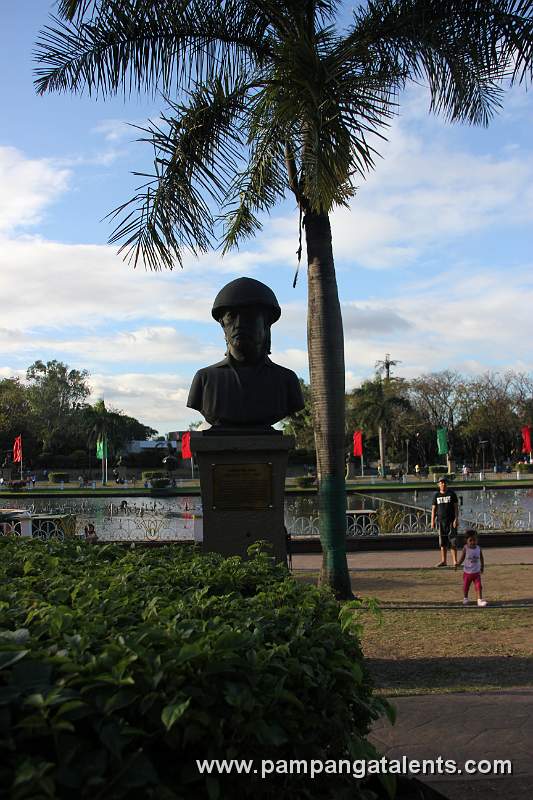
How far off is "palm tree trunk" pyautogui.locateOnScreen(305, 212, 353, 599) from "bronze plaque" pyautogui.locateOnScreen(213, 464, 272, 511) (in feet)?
5.44

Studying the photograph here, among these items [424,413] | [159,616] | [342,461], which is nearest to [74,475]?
[424,413]

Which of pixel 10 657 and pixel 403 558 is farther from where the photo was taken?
pixel 403 558

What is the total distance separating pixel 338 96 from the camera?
790cm

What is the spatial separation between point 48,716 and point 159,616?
2.89ft

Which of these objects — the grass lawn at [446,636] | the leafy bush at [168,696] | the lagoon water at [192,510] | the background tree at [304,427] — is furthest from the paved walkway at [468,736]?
the background tree at [304,427]

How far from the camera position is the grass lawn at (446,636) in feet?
19.7

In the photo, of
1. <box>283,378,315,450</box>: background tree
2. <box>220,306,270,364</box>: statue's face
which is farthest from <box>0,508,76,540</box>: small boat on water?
<box>283,378,315,450</box>: background tree

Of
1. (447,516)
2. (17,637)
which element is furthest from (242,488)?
(447,516)

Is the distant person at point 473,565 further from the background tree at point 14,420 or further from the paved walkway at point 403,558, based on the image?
the background tree at point 14,420

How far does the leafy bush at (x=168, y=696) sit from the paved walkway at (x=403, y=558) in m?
10.2

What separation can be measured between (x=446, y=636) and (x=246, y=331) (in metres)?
3.83

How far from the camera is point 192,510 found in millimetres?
29484

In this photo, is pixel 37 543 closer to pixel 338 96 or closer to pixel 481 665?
pixel 481 665

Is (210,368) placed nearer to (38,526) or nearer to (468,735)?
(468,735)
